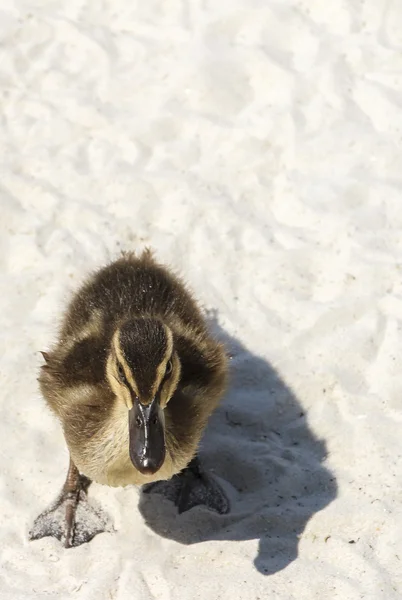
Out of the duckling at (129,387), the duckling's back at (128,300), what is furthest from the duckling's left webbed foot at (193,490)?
the duckling's back at (128,300)

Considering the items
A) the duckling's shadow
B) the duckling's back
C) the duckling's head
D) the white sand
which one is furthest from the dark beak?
the duckling's shadow

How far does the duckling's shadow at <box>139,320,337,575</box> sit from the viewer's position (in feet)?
14.3

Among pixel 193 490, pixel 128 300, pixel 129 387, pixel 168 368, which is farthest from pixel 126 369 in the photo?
pixel 193 490

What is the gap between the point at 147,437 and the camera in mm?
3646

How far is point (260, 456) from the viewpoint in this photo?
4727mm

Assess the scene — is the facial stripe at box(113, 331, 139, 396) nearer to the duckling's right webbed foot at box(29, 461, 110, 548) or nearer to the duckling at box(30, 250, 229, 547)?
the duckling at box(30, 250, 229, 547)

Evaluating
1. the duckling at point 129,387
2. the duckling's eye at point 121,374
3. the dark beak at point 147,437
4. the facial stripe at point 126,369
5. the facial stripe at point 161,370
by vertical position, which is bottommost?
the duckling at point 129,387

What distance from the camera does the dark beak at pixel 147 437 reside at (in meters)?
3.63

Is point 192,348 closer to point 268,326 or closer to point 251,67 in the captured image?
point 268,326

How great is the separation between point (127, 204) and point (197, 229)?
1.73ft

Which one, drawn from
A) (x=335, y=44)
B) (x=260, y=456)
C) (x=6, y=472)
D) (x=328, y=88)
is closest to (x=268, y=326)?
(x=260, y=456)

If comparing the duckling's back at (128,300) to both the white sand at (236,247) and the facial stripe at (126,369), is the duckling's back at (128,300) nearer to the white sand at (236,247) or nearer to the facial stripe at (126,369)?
the facial stripe at (126,369)

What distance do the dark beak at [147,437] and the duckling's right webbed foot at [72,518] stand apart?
91 cm

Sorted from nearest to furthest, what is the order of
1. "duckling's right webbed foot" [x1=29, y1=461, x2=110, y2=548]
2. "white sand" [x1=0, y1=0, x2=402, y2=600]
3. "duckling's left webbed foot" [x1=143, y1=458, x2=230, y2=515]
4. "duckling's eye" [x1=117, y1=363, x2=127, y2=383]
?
"duckling's eye" [x1=117, y1=363, x2=127, y2=383] → "white sand" [x1=0, y1=0, x2=402, y2=600] → "duckling's right webbed foot" [x1=29, y1=461, x2=110, y2=548] → "duckling's left webbed foot" [x1=143, y1=458, x2=230, y2=515]
